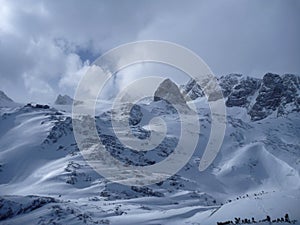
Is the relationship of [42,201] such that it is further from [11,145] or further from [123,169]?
[11,145]

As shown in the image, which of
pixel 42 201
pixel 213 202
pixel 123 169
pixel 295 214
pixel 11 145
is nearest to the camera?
pixel 295 214

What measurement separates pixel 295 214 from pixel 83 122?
524 ft

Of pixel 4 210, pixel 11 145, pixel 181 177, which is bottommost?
pixel 4 210

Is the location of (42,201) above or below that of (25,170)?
below

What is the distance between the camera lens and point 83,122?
622ft

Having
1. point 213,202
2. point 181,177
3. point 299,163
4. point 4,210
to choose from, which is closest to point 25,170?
point 181,177

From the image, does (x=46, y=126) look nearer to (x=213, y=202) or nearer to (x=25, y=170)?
(x=25, y=170)

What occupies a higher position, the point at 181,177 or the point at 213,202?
the point at 181,177

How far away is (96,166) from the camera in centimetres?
14338

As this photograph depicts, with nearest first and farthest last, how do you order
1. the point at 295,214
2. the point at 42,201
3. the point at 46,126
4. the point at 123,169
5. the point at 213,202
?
the point at 295,214 → the point at 42,201 → the point at 213,202 → the point at 123,169 → the point at 46,126

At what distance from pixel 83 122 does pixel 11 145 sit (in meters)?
31.5

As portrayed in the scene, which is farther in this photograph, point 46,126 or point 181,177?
point 46,126

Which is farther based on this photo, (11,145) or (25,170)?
(11,145)

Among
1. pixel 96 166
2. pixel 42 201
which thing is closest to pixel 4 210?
pixel 42 201
